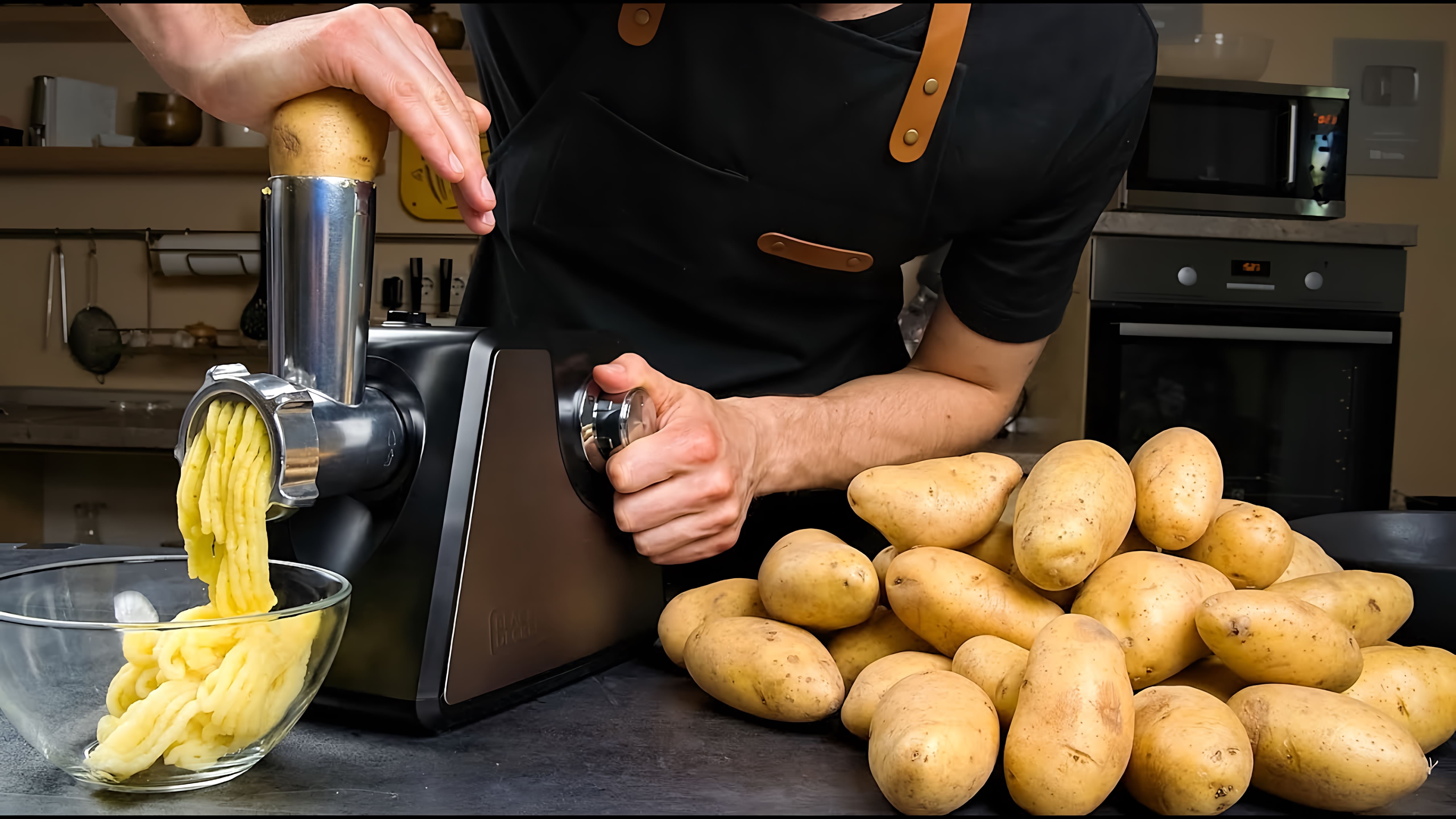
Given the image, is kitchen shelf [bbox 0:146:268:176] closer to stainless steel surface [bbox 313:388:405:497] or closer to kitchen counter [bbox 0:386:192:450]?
kitchen counter [bbox 0:386:192:450]

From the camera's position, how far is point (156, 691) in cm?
42

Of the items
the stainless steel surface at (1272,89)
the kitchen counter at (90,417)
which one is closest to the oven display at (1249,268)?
the stainless steel surface at (1272,89)

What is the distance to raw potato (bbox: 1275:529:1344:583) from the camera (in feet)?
1.86

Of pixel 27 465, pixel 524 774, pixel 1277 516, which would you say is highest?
pixel 1277 516

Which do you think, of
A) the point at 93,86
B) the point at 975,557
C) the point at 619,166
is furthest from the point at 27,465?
the point at 975,557

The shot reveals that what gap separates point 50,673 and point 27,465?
294 centimetres

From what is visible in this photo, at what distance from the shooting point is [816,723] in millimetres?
536

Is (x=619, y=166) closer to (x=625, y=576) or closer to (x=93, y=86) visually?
(x=625, y=576)

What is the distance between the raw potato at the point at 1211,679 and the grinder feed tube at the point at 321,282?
40 cm

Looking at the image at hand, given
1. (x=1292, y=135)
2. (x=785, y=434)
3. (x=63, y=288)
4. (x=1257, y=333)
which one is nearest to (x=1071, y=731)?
(x=785, y=434)

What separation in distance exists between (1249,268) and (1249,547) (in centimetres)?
207

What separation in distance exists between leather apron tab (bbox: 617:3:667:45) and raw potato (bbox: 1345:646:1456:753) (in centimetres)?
64

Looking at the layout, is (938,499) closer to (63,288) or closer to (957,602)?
(957,602)

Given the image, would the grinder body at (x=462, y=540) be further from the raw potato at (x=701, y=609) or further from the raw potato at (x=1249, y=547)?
the raw potato at (x=1249, y=547)
